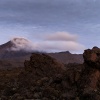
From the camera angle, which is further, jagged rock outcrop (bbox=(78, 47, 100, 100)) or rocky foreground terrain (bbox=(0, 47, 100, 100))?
rocky foreground terrain (bbox=(0, 47, 100, 100))

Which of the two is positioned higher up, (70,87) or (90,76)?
(90,76)

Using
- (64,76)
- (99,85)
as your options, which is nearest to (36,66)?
(64,76)

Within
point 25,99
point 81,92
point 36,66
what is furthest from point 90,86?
point 36,66

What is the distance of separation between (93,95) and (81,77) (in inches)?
75.6

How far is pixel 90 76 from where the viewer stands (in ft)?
53.5

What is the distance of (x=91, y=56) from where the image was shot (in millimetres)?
16531

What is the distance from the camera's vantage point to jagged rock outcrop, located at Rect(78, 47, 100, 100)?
1513 cm

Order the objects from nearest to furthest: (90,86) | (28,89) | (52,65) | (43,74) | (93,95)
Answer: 1. (93,95)
2. (90,86)
3. (28,89)
4. (43,74)
5. (52,65)

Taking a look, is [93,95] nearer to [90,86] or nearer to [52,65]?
[90,86]

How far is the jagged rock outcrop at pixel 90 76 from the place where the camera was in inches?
596

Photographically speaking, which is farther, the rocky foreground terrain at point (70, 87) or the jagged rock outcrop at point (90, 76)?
the rocky foreground terrain at point (70, 87)

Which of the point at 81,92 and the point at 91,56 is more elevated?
the point at 91,56

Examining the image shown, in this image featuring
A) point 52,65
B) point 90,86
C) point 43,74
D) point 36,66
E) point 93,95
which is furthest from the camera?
point 52,65

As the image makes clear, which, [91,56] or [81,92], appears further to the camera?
[91,56]
